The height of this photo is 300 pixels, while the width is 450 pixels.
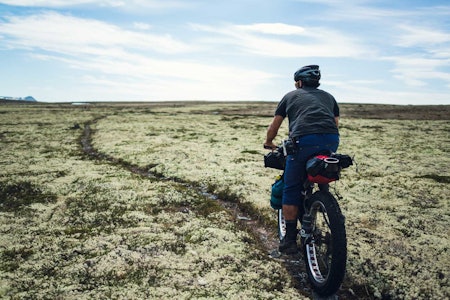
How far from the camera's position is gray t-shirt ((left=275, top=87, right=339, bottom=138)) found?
6.55m

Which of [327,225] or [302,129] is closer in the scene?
[327,225]

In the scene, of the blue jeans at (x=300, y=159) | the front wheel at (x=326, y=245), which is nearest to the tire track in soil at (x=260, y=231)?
the front wheel at (x=326, y=245)

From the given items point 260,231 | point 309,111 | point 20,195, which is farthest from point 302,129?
point 20,195

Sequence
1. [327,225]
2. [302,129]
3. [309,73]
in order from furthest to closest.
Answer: [309,73], [302,129], [327,225]

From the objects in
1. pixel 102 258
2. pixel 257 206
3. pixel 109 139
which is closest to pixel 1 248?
pixel 102 258

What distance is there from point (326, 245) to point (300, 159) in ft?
6.05

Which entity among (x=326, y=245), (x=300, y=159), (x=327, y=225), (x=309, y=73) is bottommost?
(x=326, y=245)

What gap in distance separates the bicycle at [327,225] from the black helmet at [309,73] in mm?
1853

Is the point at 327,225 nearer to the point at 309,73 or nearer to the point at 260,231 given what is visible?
the point at 260,231

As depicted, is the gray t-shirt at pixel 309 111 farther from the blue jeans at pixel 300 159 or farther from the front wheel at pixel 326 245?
the front wheel at pixel 326 245

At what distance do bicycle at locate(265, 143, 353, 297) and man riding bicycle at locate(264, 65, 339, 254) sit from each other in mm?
225

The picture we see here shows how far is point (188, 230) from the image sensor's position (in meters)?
8.73

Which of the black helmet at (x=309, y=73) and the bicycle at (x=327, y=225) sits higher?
the black helmet at (x=309, y=73)

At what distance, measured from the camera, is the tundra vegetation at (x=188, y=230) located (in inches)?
244
